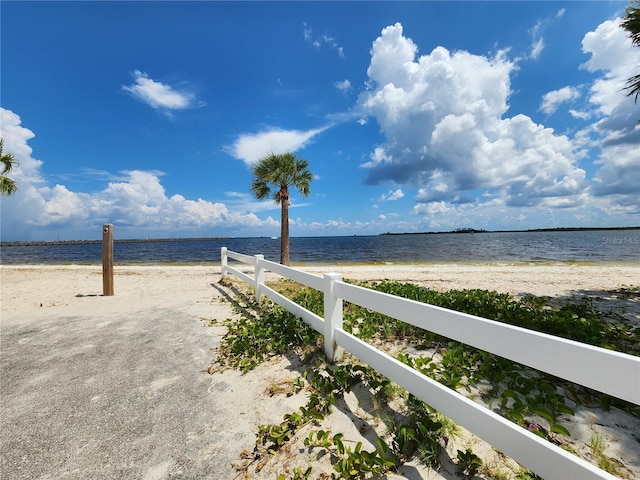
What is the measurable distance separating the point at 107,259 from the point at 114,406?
27.3 ft

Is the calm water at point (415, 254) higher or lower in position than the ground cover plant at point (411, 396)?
lower

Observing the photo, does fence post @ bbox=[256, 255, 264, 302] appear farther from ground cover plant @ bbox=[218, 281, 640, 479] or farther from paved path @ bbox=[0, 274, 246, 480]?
paved path @ bbox=[0, 274, 246, 480]

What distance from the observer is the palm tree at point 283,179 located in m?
19.2

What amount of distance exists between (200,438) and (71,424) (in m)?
1.47

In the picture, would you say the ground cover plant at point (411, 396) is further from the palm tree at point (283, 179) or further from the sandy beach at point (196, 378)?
the palm tree at point (283, 179)

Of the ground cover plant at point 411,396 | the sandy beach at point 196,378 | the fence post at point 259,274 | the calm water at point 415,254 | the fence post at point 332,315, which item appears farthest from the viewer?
the calm water at point 415,254

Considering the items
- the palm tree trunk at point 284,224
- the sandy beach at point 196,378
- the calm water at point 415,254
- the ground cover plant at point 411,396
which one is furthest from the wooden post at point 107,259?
the calm water at point 415,254

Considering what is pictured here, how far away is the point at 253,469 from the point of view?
2.46 meters

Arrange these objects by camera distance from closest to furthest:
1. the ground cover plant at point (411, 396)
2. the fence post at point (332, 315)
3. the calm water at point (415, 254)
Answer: the ground cover plant at point (411, 396)
the fence post at point (332, 315)
the calm water at point (415, 254)

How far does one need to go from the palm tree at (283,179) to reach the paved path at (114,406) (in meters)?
13.6

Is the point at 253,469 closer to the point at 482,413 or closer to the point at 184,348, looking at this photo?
the point at 482,413

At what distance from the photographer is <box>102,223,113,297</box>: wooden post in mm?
9906

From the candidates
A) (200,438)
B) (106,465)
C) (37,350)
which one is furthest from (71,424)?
(37,350)

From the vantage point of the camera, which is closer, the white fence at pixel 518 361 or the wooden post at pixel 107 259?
the white fence at pixel 518 361
